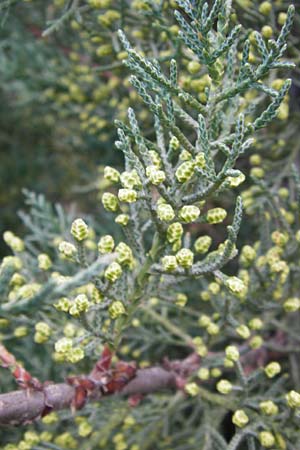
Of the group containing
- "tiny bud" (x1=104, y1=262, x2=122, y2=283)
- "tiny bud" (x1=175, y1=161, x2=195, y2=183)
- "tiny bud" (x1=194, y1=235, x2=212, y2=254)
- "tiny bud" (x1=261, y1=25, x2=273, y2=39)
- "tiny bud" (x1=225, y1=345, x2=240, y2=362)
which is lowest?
→ "tiny bud" (x1=225, y1=345, x2=240, y2=362)

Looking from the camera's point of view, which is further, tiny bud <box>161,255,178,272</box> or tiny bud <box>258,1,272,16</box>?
tiny bud <box>258,1,272,16</box>

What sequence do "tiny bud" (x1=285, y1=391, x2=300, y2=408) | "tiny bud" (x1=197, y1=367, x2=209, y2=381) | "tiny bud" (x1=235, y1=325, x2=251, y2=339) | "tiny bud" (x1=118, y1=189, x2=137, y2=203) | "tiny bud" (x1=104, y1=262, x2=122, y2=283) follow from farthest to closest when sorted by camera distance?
1. "tiny bud" (x1=197, y1=367, x2=209, y2=381)
2. "tiny bud" (x1=235, y1=325, x2=251, y2=339)
3. "tiny bud" (x1=285, y1=391, x2=300, y2=408)
4. "tiny bud" (x1=104, y1=262, x2=122, y2=283)
5. "tiny bud" (x1=118, y1=189, x2=137, y2=203)

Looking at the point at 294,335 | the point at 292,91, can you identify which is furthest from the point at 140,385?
the point at 292,91

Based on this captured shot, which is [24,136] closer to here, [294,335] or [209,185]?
[294,335]

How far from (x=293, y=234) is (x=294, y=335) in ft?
1.32

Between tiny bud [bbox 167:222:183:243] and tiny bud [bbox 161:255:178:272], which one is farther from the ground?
tiny bud [bbox 167:222:183:243]

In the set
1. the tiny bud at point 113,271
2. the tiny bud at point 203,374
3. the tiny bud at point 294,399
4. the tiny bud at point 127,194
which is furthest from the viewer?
the tiny bud at point 203,374

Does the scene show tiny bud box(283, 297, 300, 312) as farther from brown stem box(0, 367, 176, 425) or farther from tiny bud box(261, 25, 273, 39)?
tiny bud box(261, 25, 273, 39)

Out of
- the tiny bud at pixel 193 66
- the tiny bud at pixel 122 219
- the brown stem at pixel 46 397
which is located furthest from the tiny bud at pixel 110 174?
the brown stem at pixel 46 397

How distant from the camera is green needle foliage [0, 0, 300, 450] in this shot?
120 centimetres

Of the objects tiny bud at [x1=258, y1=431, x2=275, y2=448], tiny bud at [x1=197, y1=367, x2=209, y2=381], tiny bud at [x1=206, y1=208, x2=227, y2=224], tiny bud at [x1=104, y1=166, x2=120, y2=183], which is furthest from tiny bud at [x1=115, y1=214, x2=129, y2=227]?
tiny bud at [x1=258, y1=431, x2=275, y2=448]

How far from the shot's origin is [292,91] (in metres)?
2.13

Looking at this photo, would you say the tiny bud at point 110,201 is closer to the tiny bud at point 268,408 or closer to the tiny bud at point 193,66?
the tiny bud at point 193,66

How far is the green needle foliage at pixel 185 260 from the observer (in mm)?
1201
